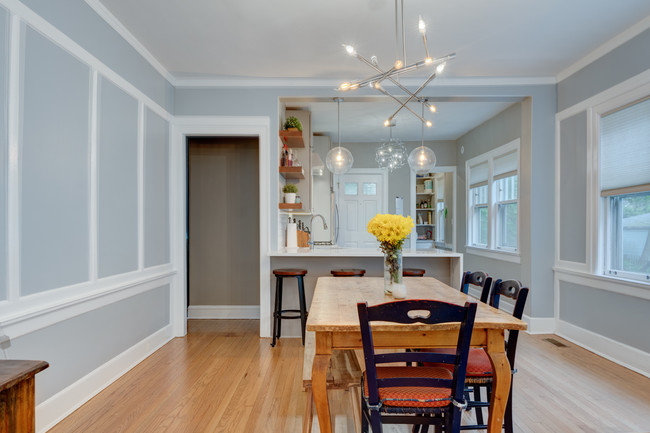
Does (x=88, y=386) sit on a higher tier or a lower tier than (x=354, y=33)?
lower

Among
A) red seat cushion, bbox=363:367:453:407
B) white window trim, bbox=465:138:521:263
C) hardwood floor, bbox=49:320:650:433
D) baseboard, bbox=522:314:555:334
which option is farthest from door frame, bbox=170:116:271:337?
white window trim, bbox=465:138:521:263

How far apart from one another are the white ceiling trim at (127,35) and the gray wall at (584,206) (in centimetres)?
414

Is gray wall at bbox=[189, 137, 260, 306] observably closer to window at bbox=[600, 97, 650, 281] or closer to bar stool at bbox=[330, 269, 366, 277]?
bar stool at bbox=[330, 269, 366, 277]

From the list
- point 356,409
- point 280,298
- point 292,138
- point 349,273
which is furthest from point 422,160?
point 356,409

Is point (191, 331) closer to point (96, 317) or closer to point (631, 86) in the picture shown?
point (96, 317)

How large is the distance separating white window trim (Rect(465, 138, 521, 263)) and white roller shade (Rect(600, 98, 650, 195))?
1.06 meters

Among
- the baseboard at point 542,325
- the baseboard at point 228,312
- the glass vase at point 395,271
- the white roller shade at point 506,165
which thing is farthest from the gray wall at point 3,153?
the white roller shade at point 506,165

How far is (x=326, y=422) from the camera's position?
163 centimetres

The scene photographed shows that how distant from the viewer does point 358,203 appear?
7.46m

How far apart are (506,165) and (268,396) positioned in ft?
14.4

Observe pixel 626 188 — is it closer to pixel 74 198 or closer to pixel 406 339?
pixel 406 339

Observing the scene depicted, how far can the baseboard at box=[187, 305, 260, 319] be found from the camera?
16.1 ft

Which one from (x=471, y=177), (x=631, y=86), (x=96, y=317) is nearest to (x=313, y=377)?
(x=96, y=317)

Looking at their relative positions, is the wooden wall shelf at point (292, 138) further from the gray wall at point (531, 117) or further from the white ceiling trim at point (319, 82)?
the white ceiling trim at point (319, 82)
